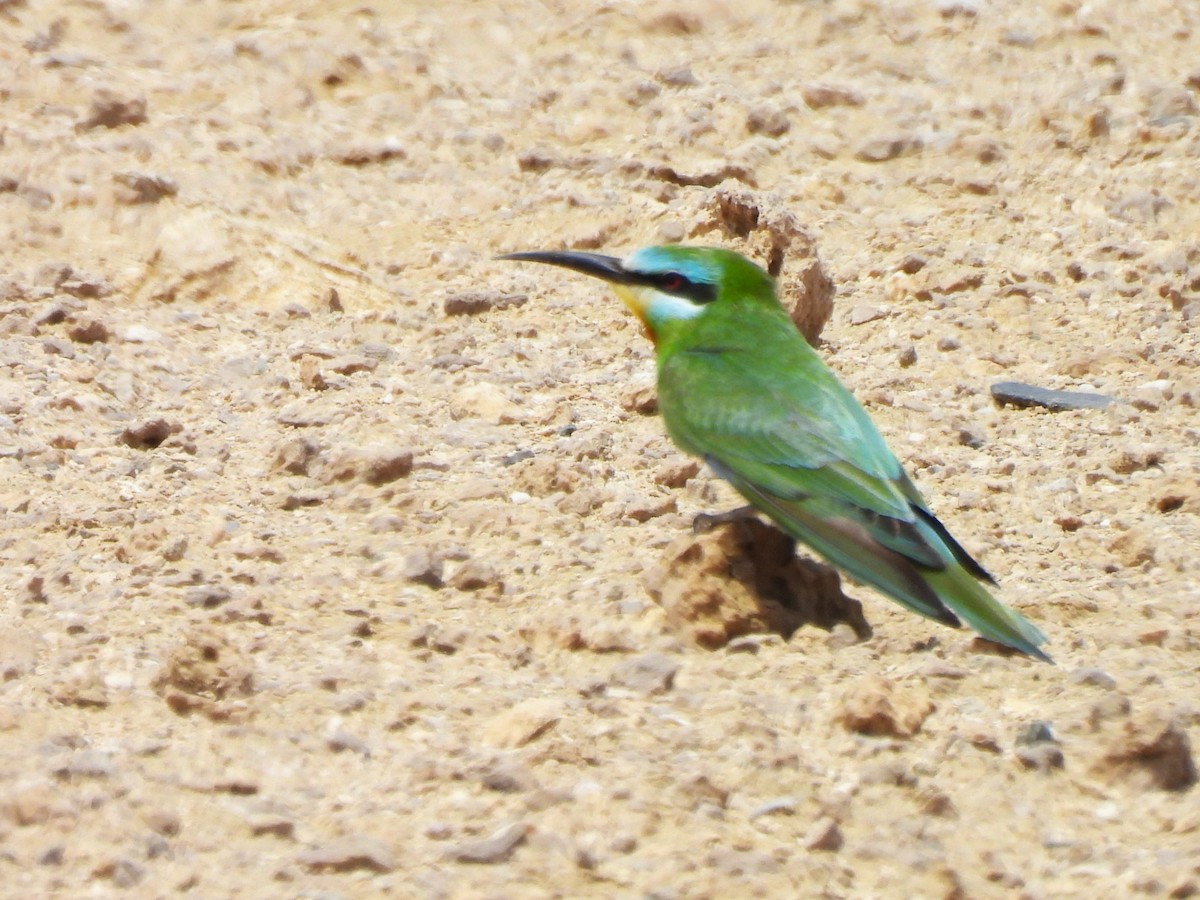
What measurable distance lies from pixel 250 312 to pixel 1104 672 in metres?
2.46

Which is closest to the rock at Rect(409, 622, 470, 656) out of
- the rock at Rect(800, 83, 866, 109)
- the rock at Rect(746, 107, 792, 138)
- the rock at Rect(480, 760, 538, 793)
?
the rock at Rect(480, 760, 538, 793)

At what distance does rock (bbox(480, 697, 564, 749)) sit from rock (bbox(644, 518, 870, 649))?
1.35 ft

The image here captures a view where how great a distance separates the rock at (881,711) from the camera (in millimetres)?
2908

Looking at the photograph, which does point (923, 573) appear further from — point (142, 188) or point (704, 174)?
point (142, 188)

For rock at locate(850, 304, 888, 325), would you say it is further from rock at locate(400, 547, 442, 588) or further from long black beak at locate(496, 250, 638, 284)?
rock at locate(400, 547, 442, 588)

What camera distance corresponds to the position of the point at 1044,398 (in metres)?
4.34

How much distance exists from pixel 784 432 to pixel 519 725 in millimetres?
989

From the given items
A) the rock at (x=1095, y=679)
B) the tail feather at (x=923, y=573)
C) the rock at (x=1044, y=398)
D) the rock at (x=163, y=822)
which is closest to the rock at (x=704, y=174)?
the rock at (x=1044, y=398)

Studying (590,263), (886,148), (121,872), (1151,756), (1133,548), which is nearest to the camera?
(121,872)

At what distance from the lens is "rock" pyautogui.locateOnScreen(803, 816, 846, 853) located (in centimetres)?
260

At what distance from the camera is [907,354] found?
4559 mm

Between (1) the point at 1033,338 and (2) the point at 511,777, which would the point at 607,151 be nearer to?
(1) the point at 1033,338

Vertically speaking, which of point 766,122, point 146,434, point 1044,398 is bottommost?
point 146,434

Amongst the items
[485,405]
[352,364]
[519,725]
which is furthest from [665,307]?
[519,725]
